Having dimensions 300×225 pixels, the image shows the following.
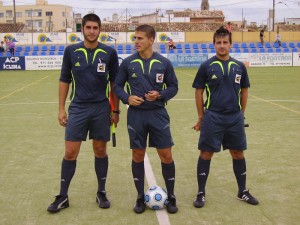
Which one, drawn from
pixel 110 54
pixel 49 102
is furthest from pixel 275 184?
pixel 49 102

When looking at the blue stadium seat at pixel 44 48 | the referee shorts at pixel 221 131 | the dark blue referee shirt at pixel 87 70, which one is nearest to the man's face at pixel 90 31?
the dark blue referee shirt at pixel 87 70

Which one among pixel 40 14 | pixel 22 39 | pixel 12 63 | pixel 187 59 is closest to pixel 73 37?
pixel 22 39

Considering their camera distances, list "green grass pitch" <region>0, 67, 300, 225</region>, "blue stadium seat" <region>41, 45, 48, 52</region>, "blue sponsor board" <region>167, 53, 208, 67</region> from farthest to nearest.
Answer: "blue stadium seat" <region>41, 45, 48, 52</region>
"blue sponsor board" <region>167, 53, 208, 67</region>
"green grass pitch" <region>0, 67, 300, 225</region>

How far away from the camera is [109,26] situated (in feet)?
229

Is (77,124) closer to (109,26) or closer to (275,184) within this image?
(275,184)

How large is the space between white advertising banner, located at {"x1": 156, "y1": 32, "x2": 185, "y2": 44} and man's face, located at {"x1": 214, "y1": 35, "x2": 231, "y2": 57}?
45464 mm

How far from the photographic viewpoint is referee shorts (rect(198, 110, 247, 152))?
203 inches

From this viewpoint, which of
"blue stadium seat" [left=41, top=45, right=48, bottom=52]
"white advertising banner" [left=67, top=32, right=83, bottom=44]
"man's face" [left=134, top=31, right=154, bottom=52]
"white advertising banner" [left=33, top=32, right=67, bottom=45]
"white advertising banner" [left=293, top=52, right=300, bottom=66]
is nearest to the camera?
"man's face" [left=134, top=31, right=154, bottom=52]

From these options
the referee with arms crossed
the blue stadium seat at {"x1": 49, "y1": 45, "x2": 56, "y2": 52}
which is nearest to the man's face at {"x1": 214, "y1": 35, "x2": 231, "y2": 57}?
the referee with arms crossed

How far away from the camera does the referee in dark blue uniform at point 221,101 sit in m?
5.09

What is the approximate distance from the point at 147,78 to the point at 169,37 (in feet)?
152

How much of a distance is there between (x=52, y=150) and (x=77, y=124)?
322 cm

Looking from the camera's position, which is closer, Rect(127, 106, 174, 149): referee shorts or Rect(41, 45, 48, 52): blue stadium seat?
Rect(127, 106, 174, 149): referee shorts

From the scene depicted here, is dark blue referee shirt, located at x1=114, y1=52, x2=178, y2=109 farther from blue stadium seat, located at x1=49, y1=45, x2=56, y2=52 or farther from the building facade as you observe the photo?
the building facade
